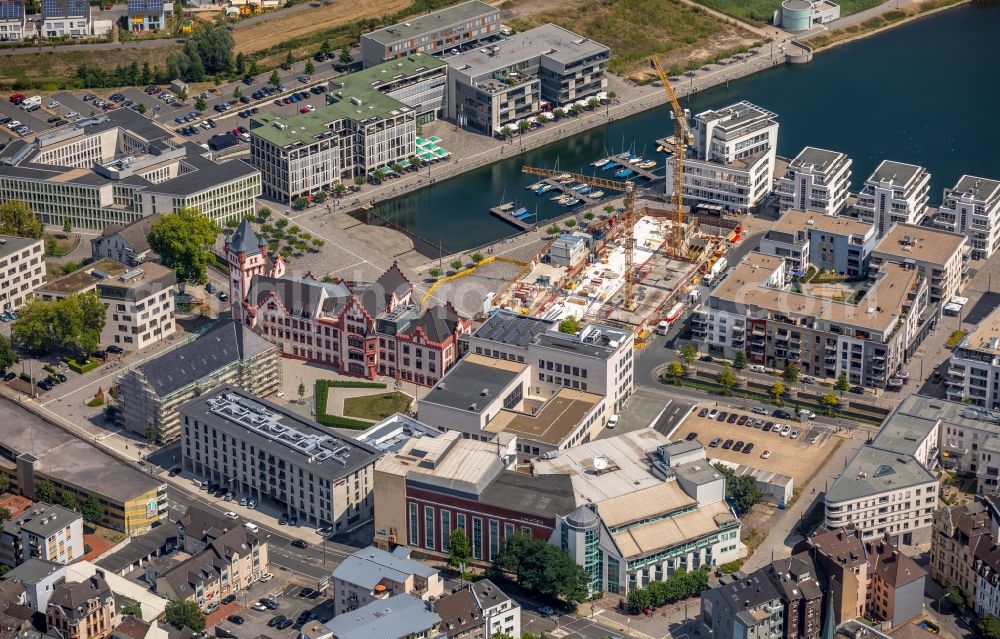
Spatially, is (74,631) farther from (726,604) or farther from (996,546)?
(996,546)

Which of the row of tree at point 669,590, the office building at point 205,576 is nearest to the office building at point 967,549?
the row of tree at point 669,590

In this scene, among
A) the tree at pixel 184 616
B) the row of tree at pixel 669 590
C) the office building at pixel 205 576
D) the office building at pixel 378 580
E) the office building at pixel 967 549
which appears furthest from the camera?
the row of tree at pixel 669 590

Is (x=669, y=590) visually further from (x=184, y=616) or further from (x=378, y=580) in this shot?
(x=184, y=616)

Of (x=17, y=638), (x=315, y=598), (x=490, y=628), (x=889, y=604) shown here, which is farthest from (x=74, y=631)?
(x=889, y=604)

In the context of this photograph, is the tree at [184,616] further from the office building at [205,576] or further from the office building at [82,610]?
the office building at [82,610]

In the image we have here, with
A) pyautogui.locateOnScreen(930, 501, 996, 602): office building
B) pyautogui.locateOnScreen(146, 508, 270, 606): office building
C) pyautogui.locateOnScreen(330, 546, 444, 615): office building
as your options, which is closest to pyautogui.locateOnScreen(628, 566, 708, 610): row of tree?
pyautogui.locateOnScreen(330, 546, 444, 615): office building
